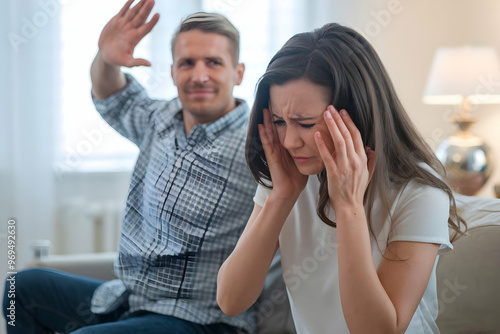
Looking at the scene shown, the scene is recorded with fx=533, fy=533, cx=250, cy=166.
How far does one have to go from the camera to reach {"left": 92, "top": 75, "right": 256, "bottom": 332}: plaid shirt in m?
1.31

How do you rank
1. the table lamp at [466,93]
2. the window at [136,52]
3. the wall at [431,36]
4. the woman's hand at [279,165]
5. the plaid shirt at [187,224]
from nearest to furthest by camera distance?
the woman's hand at [279,165]
the plaid shirt at [187,224]
the table lamp at [466,93]
the window at [136,52]
the wall at [431,36]

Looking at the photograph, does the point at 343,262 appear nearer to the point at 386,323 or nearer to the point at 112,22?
the point at 386,323

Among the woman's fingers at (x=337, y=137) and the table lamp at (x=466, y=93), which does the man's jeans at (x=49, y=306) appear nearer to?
the woman's fingers at (x=337, y=137)

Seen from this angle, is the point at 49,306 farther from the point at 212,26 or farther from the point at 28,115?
the point at 28,115

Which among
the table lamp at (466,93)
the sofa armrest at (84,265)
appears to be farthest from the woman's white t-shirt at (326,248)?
the table lamp at (466,93)

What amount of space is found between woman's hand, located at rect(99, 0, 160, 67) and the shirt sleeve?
0.40ft

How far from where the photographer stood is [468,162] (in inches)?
92.7

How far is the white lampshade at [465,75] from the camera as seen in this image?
2.36 metres

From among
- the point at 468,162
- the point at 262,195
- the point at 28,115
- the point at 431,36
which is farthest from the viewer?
the point at 431,36

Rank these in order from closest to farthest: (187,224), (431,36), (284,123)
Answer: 1. (284,123)
2. (187,224)
3. (431,36)

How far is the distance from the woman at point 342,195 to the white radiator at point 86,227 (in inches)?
62.4

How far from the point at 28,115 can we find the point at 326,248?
73.6 inches

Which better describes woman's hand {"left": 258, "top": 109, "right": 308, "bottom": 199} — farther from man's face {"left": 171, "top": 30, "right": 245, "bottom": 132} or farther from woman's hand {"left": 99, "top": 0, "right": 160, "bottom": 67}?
woman's hand {"left": 99, "top": 0, "right": 160, "bottom": 67}

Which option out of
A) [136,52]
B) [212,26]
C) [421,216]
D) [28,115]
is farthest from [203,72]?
[28,115]
